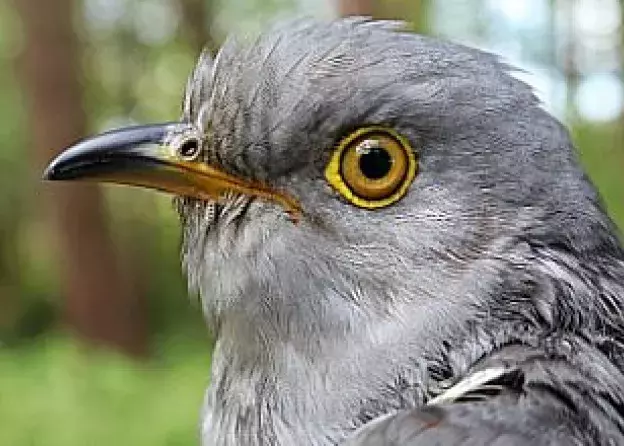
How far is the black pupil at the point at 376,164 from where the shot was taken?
9.06 feet

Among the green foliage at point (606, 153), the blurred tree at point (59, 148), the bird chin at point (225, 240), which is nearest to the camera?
the bird chin at point (225, 240)

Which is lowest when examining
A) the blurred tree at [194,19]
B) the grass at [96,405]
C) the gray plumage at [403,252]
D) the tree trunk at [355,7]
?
the grass at [96,405]

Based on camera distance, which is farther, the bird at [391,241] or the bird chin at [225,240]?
the bird chin at [225,240]

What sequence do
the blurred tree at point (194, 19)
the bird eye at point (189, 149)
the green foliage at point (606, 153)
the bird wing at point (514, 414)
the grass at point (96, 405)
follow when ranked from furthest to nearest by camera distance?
the blurred tree at point (194, 19), the green foliage at point (606, 153), the grass at point (96, 405), the bird eye at point (189, 149), the bird wing at point (514, 414)

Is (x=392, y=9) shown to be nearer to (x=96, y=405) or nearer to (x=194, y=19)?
(x=96, y=405)

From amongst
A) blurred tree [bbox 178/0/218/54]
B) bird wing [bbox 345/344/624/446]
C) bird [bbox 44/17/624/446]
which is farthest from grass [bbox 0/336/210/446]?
blurred tree [bbox 178/0/218/54]

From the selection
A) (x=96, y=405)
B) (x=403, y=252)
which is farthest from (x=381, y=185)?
(x=96, y=405)

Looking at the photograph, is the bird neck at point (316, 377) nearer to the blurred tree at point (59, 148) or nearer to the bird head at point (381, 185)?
the bird head at point (381, 185)

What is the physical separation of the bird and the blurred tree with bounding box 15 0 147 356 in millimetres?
9693

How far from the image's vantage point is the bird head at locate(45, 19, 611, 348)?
109 inches

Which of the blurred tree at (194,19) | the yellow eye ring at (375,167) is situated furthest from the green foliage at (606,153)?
the yellow eye ring at (375,167)

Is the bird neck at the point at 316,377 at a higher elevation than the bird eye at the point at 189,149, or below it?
below

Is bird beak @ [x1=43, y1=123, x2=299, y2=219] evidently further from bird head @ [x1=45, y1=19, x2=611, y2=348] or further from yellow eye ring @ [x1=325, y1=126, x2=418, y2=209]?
yellow eye ring @ [x1=325, y1=126, x2=418, y2=209]

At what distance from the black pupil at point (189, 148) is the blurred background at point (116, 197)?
46cm
